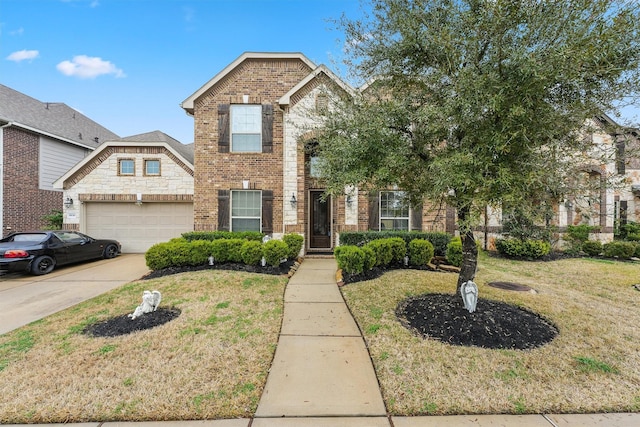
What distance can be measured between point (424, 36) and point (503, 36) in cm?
91

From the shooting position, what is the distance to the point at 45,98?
15.9 metres

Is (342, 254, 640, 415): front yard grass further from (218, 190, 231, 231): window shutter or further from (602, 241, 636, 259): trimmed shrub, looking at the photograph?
(602, 241, 636, 259): trimmed shrub

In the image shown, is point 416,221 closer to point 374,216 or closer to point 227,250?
point 374,216

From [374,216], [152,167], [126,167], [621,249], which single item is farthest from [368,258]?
[126,167]

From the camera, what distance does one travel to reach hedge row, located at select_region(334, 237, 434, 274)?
21.7ft

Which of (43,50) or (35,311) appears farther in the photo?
(43,50)

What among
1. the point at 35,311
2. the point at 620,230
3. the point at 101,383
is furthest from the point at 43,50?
the point at 620,230

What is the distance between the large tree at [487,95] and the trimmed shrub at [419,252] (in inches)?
157

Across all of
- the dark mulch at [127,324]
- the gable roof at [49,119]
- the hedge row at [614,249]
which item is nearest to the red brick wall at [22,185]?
the gable roof at [49,119]

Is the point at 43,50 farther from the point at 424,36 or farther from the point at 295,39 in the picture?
the point at 424,36

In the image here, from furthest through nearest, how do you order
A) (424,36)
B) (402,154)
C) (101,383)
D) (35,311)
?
(35,311) → (402,154) → (424,36) → (101,383)

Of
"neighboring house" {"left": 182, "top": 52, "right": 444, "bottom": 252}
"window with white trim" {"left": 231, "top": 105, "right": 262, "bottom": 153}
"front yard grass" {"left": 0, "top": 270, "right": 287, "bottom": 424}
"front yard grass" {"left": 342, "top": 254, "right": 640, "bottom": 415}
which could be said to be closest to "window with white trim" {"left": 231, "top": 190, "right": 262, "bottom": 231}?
"neighboring house" {"left": 182, "top": 52, "right": 444, "bottom": 252}

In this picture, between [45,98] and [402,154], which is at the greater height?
[45,98]

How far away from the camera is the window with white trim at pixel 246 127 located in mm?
10062
